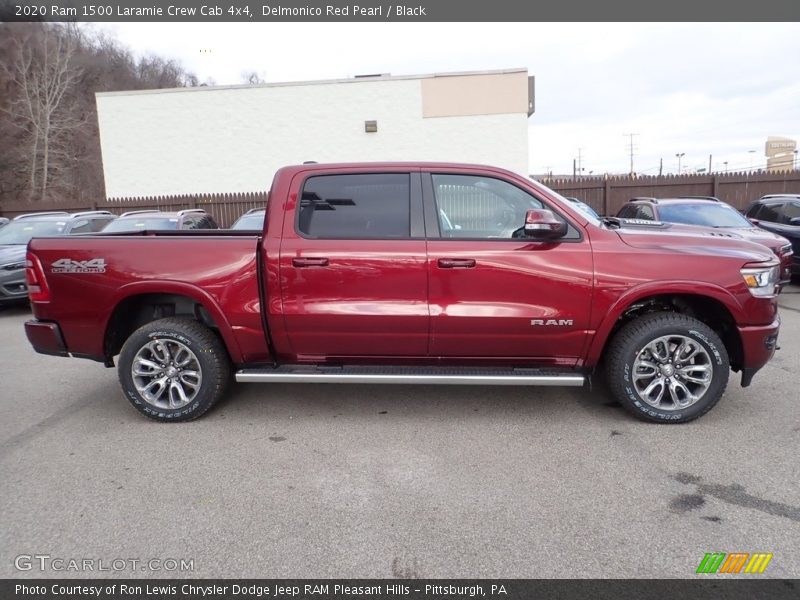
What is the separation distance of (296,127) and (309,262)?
20.2 meters

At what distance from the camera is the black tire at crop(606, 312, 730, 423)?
12.7 ft

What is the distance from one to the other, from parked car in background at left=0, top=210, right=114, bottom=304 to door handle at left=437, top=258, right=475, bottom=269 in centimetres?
800

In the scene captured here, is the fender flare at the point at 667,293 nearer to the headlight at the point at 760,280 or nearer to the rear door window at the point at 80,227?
the headlight at the point at 760,280

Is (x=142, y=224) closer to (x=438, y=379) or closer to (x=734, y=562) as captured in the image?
(x=438, y=379)

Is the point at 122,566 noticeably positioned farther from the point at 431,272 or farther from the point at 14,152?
the point at 14,152

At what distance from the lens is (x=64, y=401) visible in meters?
4.85

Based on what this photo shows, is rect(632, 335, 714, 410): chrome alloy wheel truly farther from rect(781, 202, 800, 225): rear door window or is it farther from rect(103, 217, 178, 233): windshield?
rect(103, 217, 178, 233): windshield

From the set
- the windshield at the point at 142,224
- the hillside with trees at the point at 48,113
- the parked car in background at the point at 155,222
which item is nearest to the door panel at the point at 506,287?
the parked car in background at the point at 155,222

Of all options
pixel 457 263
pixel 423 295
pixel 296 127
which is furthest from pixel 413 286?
pixel 296 127

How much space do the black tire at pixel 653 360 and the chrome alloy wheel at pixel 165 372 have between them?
3196 millimetres

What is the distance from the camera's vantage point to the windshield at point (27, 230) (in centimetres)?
1009

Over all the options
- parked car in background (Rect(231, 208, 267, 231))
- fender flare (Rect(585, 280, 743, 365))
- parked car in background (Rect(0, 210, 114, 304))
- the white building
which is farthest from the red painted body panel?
the white building

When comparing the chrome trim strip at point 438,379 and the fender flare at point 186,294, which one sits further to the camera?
the fender flare at point 186,294

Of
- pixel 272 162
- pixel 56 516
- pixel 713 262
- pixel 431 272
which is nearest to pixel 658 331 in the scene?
pixel 713 262
